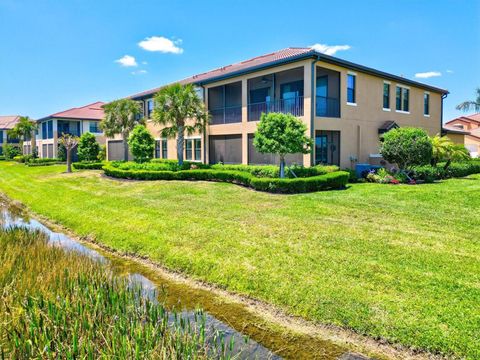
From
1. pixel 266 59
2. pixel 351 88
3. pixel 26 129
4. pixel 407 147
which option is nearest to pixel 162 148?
pixel 266 59

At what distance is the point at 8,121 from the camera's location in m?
81.6

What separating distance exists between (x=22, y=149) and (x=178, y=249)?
6300 centimetres

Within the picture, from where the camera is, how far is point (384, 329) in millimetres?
5039

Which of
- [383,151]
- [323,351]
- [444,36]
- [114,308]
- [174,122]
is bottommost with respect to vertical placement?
[323,351]

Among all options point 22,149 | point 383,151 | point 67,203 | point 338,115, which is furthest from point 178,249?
point 22,149

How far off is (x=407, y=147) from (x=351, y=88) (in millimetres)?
5431

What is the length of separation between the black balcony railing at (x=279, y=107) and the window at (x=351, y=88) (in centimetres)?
330

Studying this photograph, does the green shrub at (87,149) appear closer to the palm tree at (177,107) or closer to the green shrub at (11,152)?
the palm tree at (177,107)

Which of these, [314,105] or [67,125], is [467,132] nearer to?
[314,105]

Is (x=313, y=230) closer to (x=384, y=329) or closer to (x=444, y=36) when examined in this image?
(x=384, y=329)

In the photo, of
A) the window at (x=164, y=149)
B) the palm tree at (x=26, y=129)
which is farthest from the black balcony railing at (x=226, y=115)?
the palm tree at (x=26, y=129)

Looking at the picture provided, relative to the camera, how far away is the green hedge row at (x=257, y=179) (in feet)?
47.6

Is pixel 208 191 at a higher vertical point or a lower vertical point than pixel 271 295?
higher

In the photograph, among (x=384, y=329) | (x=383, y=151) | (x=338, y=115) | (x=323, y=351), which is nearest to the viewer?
(x=323, y=351)
